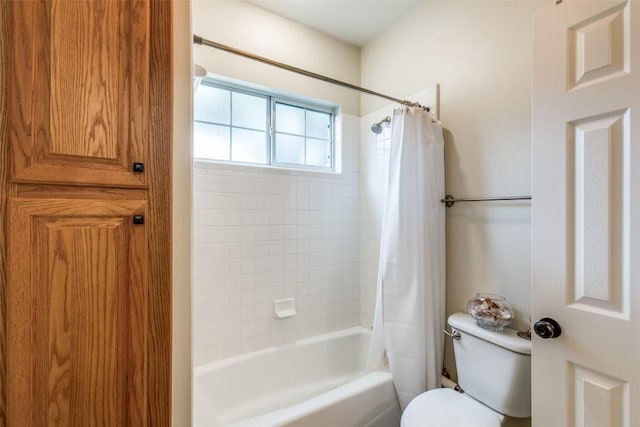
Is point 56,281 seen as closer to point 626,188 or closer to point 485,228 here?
point 626,188

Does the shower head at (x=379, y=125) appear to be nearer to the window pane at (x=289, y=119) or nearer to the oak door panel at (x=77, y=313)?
the window pane at (x=289, y=119)

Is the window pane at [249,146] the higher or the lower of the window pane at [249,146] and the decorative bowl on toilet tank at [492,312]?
Result: the higher

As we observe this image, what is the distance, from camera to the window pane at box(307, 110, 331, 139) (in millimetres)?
2270

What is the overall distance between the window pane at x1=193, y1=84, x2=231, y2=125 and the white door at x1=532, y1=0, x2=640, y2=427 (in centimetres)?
170

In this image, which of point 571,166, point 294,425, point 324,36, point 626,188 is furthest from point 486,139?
point 294,425

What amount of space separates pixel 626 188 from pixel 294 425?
1.44 metres

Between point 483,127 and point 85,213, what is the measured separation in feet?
5.61

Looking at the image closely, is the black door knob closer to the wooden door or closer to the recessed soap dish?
the wooden door

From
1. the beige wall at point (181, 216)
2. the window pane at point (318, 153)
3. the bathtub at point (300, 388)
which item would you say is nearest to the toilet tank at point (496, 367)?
Result: the bathtub at point (300, 388)

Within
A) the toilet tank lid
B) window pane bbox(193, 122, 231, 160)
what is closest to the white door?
the toilet tank lid

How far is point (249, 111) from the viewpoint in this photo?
2.05 m

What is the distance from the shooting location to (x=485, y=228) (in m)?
1.51

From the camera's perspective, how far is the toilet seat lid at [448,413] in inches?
46.5

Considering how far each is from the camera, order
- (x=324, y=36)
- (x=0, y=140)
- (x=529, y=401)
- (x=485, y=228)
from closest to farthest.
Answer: (x=0, y=140) < (x=529, y=401) < (x=485, y=228) < (x=324, y=36)
